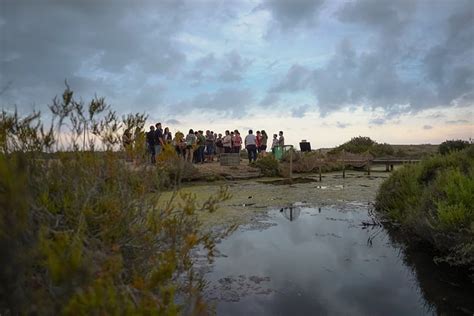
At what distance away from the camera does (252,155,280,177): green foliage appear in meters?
19.5

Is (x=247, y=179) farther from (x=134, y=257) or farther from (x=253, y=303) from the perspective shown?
(x=134, y=257)

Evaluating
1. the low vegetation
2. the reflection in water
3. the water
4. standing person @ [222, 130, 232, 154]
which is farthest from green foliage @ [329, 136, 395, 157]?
the water

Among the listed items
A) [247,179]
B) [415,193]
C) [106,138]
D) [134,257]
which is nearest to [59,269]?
[134,257]

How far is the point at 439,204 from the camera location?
18.8 ft

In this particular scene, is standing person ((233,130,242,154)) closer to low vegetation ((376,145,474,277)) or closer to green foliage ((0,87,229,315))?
low vegetation ((376,145,474,277))

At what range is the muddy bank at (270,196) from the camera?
938 centimetres

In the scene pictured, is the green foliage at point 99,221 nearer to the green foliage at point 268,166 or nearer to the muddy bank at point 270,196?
the muddy bank at point 270,196

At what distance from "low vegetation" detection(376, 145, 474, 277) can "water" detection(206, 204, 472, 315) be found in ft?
1.86

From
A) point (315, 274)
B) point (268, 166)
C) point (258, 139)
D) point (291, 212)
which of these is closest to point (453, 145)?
point (268, 166)

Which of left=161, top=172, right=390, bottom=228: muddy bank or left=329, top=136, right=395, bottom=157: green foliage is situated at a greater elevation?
left=329, top=136, right=395, bottom=157: green foliage

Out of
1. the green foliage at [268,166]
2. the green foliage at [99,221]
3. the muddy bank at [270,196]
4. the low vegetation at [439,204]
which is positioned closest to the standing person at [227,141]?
the green foliage at [268,166]

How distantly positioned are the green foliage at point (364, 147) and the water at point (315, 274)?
2220 cm

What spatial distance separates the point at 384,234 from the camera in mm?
7926

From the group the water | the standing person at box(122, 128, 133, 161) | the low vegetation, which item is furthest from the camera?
the low vegetation
